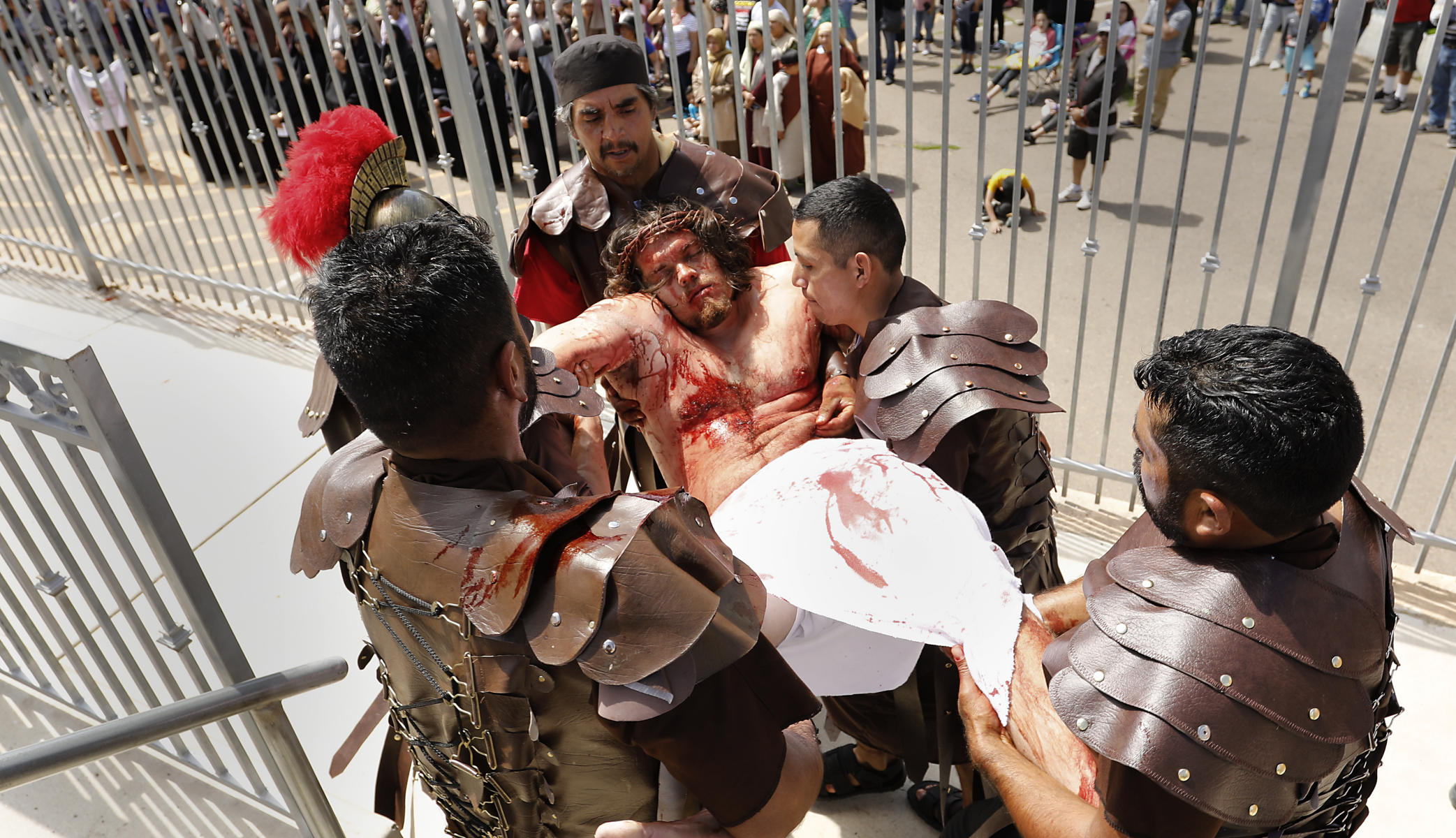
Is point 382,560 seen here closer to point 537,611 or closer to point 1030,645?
point 537,611

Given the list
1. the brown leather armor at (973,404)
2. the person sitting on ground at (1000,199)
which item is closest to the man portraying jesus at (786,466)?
the brown leather armor at (973,404)

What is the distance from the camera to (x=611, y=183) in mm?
3031

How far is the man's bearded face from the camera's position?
2664 millimetres

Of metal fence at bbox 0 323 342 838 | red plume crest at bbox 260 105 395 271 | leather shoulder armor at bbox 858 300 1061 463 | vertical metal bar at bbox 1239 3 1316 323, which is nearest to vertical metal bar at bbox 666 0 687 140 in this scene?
red plume crest at bbox 260 105 395 271

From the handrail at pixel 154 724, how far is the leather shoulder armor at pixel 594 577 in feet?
2.50

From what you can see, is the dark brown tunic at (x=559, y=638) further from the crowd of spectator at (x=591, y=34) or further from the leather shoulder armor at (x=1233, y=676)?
the crowd of spectator at (x=591, y=34)

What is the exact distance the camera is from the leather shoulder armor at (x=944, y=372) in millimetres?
2090

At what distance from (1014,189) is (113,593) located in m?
2.79

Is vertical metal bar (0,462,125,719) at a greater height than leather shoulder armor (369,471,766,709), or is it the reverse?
leather shoulder armor (369,471,766,709)

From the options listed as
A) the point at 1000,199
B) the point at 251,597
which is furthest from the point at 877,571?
the point at 1000,199

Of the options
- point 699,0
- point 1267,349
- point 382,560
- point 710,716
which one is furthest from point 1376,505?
point 699,0

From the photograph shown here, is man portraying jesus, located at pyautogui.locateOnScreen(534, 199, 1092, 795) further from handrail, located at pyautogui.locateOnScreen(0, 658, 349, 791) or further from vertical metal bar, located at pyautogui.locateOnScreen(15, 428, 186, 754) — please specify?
vertical metal bar, located at pyautogui.locateOnScreen(15, 428, 186, 754)

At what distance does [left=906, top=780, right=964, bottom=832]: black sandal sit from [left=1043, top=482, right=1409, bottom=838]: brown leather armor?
122 centimetres

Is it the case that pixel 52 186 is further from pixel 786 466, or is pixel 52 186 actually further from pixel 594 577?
pixel 594 577
